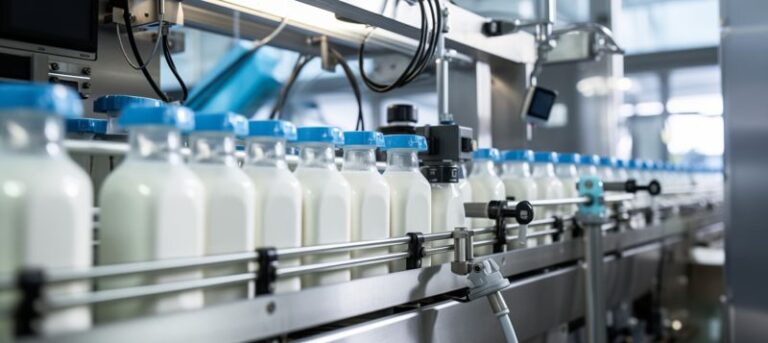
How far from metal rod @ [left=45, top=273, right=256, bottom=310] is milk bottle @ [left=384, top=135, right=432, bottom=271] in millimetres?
314

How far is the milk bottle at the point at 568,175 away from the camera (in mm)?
1514

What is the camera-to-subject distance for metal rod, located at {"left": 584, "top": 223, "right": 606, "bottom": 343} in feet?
4.78

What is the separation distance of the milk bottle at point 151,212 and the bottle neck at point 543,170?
99cm

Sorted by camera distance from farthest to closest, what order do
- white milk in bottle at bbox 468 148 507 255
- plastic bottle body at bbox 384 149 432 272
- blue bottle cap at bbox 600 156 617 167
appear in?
1. blue bottle cap at bbox 600 156 617 167
2. white milk in bottle at bbox 468 148 507 255
3. plastic bottle body at bbox 384 149 432 272

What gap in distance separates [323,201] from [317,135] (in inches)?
3.4

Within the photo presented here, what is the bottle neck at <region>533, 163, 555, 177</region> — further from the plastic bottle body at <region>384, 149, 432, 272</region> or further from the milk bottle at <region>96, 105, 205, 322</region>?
the milk bottle at <region>96, 105, 205, 322</region>

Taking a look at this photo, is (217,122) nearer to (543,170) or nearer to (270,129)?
(270,129)

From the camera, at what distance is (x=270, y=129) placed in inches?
28.7

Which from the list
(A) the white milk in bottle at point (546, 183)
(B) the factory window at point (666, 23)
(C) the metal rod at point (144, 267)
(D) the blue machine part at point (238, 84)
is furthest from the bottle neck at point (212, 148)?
(B) the factory window at point (666, 23)

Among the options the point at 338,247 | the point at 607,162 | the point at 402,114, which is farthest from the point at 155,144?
the point at 607,162

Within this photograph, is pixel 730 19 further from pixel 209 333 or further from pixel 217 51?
pixel 217 51

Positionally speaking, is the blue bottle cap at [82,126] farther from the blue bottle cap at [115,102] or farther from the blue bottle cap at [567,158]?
the blue bottle cap at [567,158]

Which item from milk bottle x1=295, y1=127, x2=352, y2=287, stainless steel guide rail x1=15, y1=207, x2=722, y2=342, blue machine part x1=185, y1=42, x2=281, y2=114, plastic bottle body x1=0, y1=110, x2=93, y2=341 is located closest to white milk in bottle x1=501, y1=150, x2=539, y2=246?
stainless steel guide rail x1=15, y1=207, x2=722, y2=342

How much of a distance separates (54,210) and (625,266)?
163 cm
